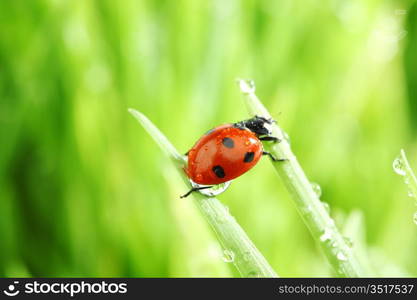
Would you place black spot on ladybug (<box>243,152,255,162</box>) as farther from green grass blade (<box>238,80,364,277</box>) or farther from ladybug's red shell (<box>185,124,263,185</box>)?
green grass blade (<box>238,80,364,277</box>)

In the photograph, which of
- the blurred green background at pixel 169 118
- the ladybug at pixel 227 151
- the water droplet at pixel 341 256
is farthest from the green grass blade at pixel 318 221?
the blurred green background at pixel 169 118

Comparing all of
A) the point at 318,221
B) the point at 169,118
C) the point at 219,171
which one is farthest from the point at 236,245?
the point at 169,118

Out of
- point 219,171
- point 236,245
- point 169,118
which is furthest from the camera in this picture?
point 169,118

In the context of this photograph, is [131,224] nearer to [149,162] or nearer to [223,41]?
[149,162]

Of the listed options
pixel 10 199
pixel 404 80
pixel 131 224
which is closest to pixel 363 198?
pixel 404 80

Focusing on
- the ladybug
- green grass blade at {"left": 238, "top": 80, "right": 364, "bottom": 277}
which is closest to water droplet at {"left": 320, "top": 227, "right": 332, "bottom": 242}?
green grass blade at {"left": 238, "top": 80, "right": 364, "bottom": 277}

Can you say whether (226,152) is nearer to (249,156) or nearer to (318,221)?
(249,156)
